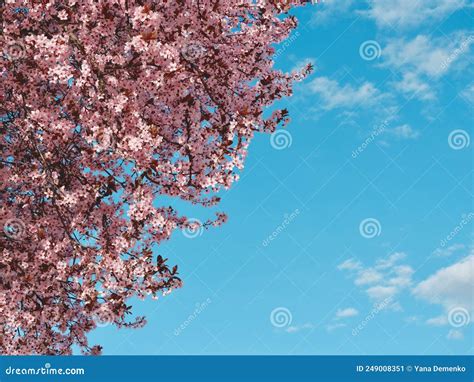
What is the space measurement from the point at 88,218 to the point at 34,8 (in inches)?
133

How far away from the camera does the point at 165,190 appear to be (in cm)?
983

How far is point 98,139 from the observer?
28.5 feet

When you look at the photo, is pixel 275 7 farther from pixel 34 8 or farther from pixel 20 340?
pixel 20 340

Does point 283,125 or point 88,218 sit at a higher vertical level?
point 283,125

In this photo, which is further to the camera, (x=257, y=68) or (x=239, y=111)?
(x=257, y=68)

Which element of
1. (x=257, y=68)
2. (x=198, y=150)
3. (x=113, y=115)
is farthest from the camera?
(x=257, y=68)

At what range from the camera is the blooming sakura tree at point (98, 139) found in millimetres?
8859

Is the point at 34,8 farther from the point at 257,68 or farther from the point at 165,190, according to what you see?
the point at 257,68

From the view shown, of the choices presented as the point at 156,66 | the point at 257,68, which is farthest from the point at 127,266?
the point at 257,68

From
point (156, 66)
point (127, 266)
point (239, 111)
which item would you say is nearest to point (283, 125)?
point (239, 111)

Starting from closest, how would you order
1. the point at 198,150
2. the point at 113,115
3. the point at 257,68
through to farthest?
the point at 113,115, the point at 198,150, the point at 257,68

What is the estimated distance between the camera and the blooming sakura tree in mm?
8859

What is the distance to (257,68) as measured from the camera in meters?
11.8
